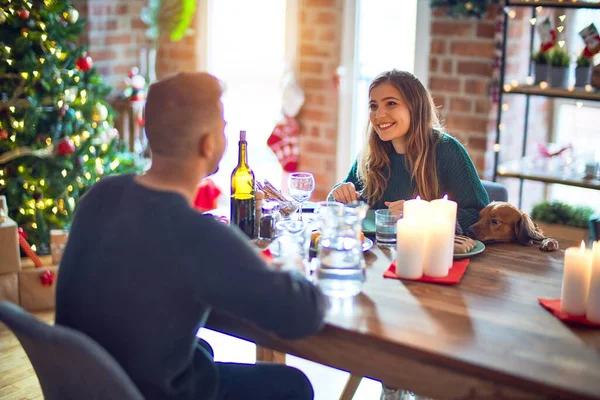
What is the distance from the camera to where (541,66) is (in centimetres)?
366

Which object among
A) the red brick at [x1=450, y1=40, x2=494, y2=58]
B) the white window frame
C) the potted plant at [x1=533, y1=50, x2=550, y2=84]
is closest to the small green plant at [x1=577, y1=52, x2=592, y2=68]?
the potted plant at [x1=533, y1=50, x2=550, y2=84]

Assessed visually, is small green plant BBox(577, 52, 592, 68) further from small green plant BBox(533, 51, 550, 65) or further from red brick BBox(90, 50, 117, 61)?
red brick BBox(90, 50, 117, 61)

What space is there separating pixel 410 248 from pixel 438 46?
7.45ft

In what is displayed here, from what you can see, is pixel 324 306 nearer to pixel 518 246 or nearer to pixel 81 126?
pixel 518 246

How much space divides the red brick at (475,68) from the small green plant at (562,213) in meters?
0.70

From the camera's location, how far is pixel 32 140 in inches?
153

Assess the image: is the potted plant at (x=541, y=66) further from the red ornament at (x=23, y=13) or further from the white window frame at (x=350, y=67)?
the red ornament at (x=23, y=13)

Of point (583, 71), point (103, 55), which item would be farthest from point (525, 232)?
point (103, 55)

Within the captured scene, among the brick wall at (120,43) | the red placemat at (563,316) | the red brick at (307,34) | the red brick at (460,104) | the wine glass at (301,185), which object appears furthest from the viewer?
the brick wall at (120,43)

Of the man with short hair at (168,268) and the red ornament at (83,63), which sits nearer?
the man with short hair at (168,268)

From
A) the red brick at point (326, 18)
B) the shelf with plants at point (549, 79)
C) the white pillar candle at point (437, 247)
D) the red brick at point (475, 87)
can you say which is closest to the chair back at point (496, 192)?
the white pillar candle at point (437, 247)

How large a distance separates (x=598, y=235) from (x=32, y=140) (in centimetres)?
267

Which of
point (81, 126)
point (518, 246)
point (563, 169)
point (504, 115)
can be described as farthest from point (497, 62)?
point (81, 126)

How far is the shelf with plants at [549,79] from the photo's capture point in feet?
11.6
